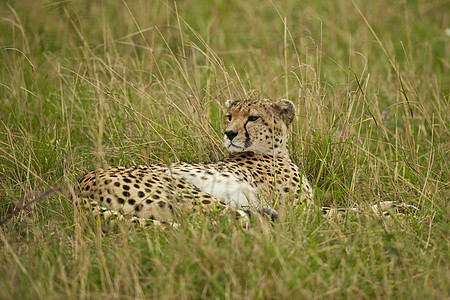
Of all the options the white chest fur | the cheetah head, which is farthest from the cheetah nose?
the white chest fur

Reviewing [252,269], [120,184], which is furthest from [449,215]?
[120,184]

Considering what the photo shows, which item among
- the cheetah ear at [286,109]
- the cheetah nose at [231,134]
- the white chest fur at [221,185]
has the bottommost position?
the white chest fur at [221,185]

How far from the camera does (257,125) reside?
4074mm

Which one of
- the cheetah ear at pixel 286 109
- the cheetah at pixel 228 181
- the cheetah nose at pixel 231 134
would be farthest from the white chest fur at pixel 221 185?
the cheetah ear at pixel 286 109

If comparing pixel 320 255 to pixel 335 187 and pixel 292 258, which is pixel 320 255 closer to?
pixel 292 258

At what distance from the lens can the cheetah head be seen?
13.3 feet

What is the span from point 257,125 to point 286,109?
0.85 feet

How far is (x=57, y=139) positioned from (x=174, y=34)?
10.4 ft

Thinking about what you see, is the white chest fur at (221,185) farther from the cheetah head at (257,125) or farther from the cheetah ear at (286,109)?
the cheetah ear at (286,109)

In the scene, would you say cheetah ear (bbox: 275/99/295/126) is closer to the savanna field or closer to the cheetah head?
the cheetah head

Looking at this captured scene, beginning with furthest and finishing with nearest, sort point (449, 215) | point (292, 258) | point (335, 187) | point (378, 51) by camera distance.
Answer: point (378, 51) → point (335, 187) → point (449, 215) → point (292, 258)

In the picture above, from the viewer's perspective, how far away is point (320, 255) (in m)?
2.92

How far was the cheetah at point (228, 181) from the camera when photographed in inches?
130

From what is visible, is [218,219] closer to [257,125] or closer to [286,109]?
[257,125]
